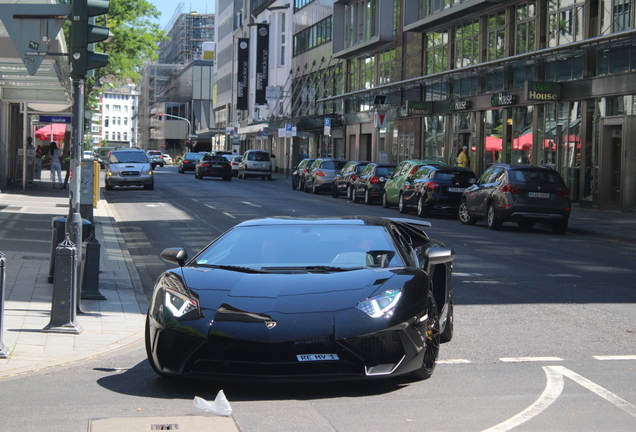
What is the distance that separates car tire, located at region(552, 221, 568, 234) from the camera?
74.1ft

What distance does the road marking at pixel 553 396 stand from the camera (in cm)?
532

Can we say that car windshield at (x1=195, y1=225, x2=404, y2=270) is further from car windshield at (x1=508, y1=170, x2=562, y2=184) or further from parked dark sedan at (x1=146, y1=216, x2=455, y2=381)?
car windshield at (x1=508, y1=170, x2=562, y2=184)

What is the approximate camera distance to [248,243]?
7.30 m

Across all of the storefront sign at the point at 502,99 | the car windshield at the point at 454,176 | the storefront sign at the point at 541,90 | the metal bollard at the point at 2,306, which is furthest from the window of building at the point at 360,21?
the metal bollard at the point at 2,306

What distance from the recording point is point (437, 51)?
4416 centimetres

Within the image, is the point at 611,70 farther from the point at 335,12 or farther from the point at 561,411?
the point at 335,12

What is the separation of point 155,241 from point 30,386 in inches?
467

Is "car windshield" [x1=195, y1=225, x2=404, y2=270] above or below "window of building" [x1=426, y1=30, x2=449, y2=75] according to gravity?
below

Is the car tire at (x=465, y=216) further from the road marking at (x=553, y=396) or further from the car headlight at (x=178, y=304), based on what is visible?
the car headlight at (x=178, y=304)

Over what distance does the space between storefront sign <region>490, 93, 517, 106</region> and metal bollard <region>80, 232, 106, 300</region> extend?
2579cm

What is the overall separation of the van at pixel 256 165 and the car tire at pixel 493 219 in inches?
1474

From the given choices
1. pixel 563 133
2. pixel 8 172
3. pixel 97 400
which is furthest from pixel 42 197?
pixel 97 400

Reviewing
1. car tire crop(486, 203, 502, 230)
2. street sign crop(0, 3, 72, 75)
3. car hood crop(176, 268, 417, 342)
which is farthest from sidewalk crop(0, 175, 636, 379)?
street sign crop(0, 3, 72, 75)

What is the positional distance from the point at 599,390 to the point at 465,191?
19.3 metres
